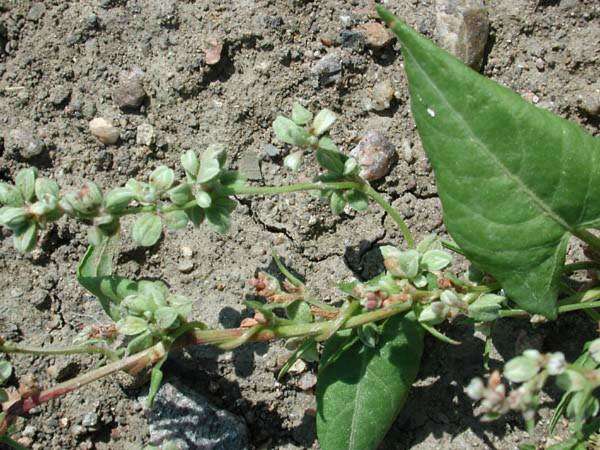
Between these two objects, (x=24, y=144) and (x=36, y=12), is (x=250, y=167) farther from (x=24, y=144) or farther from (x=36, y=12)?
(x=36, y=12)

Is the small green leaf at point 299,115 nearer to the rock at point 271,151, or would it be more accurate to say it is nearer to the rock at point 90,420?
the rock at point 271,151

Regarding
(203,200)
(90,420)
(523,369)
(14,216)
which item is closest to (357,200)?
(203,200)

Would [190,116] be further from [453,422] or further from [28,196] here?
[453,422]

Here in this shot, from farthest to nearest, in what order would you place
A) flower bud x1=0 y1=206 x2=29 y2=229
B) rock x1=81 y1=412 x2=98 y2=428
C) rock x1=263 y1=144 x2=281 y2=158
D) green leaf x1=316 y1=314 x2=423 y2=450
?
rock x1=263 y1=144 x2=281 y2=158 → rock x1=81 y1=412 x2=98 y2=428 → green leaf x1=316 y1=314 x2=423 y2=450 → flower bud x1=0 y1=206 x2=29 y2=229

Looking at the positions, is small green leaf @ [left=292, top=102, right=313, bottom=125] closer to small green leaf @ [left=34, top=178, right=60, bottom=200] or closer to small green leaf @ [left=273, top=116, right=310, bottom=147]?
small green leaf @ [left=273, top=116, right=310, bottom=147]

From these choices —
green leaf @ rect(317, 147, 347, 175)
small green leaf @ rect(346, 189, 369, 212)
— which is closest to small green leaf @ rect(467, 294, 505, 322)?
small green leaf @ rect(346, 189, 369, 212)

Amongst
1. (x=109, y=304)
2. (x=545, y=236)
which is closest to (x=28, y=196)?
(x=109, y=304)

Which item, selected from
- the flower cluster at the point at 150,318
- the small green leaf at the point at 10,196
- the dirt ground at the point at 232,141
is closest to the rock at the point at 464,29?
the dirt ground at the point at 232,141
